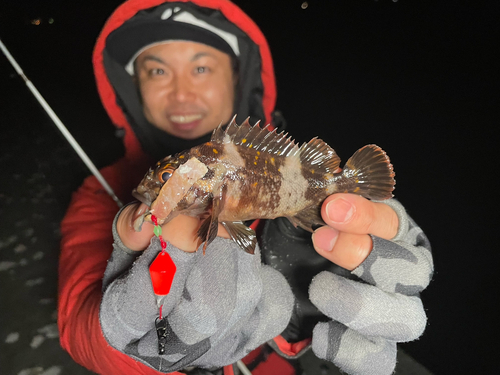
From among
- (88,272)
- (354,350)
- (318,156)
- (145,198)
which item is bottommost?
(88,272)

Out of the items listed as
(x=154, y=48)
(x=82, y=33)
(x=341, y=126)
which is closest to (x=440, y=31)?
(x=341, y=126)

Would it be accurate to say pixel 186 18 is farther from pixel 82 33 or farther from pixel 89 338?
pixel 89 338

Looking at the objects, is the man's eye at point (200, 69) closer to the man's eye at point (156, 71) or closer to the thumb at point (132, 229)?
the man's eye at point (156, 71)

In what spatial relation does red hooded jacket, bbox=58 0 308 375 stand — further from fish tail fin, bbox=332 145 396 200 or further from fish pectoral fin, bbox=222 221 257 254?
fish tail fin, bbox=332 145 396 200

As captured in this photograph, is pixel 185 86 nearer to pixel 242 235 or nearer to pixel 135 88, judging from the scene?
pixel 135 88

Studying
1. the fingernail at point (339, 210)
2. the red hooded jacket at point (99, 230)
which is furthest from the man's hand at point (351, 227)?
the red hooded jacket at point (99, 230)

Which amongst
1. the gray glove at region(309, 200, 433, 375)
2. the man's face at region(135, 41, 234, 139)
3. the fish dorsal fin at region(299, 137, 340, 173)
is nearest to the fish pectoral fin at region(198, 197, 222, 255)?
the fish dorsal fin at region(299, 137, 340, 173)

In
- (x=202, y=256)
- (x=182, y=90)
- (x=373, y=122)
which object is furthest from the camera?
(x=182, y=90)

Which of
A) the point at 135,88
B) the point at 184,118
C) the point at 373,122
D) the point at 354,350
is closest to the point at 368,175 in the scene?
the point at 373,122

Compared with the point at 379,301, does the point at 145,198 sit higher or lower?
higher
